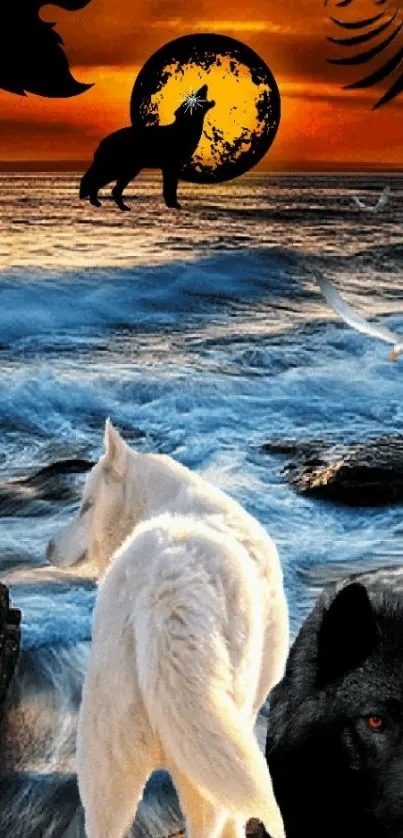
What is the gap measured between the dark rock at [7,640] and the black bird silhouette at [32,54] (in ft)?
7.41

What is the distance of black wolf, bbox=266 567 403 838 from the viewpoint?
2285 millimetres

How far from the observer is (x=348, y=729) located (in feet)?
7.59

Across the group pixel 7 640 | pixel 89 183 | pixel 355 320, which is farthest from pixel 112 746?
pixel 89 183

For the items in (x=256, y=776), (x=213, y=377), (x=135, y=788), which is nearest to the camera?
(x=256, y=776)

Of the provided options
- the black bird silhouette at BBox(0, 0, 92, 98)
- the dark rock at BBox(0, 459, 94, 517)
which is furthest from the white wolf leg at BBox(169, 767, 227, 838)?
the black bird silhouette at BBox(0, 0, 92, 98)

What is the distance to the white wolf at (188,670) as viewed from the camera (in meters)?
1.86

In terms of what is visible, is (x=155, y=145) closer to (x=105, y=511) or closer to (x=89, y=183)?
(x=89, y=183)

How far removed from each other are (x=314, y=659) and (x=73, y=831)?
1.43m

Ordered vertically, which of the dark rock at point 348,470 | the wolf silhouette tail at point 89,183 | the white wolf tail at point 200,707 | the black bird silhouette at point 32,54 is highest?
the black bird silhouette at point 32,54

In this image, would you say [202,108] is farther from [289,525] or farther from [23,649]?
[23,649]

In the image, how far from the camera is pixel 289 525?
5.29m

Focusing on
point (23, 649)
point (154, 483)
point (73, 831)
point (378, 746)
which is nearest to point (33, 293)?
point (23, 649)

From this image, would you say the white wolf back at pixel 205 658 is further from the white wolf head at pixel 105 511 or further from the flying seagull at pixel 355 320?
the flying seagull at pixel 355 320

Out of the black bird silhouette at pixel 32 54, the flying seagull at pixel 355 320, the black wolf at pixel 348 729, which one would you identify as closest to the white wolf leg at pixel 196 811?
the black wolf at pixel 348 729
